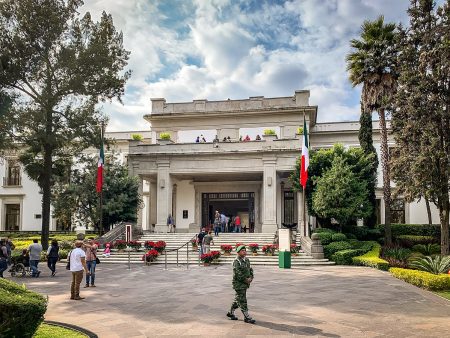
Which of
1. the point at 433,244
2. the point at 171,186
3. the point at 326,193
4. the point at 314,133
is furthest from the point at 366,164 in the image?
the point at 171,186

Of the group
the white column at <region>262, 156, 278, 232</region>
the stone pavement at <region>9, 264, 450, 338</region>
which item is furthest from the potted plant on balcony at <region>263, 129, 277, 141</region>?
the stone pavement at <region>9, 264, 450, 338</region>

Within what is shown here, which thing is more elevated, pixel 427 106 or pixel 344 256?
pixel 427 106

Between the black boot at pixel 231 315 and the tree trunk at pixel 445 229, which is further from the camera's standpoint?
the tree trunk at pixel 445 229

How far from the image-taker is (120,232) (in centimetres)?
3047

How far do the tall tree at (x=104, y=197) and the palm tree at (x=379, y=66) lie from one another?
1728 centimetres

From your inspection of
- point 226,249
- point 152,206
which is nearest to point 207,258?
point 226,249

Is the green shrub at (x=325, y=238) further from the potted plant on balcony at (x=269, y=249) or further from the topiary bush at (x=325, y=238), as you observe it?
the potted plant on balcony at (x=269, y=249)

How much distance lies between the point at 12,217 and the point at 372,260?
36835 millimetres

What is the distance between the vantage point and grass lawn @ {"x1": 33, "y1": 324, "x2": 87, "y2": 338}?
326 inches

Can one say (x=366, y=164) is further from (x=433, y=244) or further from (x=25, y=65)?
(x=25, y=65)

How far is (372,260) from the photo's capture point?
73.0ft

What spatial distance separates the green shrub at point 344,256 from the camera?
77.9ft

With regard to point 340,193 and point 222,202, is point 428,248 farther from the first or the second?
point 222,202

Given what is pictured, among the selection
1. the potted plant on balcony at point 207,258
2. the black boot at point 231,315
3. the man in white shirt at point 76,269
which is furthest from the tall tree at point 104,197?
the black boot at point 231,315
